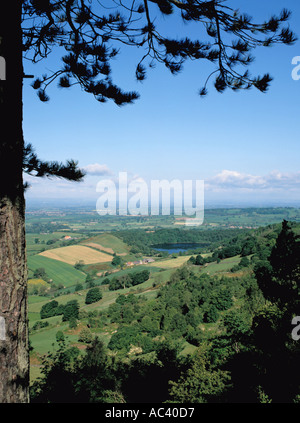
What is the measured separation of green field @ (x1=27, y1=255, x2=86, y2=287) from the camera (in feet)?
184

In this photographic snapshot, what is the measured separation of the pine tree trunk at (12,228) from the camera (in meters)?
1.92

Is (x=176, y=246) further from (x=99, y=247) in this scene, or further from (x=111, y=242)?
(x=99, y=247)

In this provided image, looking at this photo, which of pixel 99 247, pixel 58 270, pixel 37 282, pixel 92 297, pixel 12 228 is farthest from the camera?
pixel 99 247

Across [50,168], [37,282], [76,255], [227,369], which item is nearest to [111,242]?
[76,255]

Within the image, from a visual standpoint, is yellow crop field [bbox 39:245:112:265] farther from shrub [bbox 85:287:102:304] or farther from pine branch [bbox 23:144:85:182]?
pine branch [bbox 23:144:85:182]

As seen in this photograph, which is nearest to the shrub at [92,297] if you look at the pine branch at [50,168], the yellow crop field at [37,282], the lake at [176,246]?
the yellow crop field at [37,282]

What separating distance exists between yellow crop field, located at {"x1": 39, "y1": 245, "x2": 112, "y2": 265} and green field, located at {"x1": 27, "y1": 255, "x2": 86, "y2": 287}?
1.78 metres

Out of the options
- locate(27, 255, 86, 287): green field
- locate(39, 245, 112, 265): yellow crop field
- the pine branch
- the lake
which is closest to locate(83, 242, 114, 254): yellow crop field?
locate(39, 245, 112, 265): yellow crop field

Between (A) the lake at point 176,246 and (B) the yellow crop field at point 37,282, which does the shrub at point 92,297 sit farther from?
(A) the lake at point 176,246

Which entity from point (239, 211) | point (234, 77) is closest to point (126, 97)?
point (234, 77)

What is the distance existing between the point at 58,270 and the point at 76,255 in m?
6.87

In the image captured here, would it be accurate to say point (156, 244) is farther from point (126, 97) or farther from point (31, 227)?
point (126, 97)

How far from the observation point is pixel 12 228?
1.98m

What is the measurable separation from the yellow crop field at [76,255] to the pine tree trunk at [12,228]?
212ft
